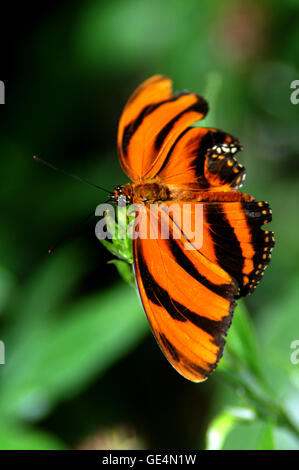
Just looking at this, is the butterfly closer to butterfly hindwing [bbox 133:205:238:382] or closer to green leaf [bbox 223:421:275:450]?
butterfly hindwing [bbox 133:205:238:382]

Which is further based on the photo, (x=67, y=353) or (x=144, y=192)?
(x=67, y=353)

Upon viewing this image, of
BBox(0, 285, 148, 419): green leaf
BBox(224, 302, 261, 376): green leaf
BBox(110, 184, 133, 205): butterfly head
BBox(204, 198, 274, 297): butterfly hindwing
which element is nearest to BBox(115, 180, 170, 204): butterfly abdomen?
BBox(110, 184, 133, 205): butterfly head

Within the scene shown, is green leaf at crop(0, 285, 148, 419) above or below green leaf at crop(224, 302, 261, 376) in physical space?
above

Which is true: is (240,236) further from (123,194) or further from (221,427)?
(221,427)

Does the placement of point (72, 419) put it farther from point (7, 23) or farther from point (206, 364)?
point (7, 23)

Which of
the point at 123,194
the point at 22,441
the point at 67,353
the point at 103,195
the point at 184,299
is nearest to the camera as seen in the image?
the point at 184,299

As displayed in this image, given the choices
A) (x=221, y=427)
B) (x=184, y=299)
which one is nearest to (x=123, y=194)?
(x=184, y=299)

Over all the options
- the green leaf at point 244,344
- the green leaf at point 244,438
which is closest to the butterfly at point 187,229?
the green leaf at point 244,344
